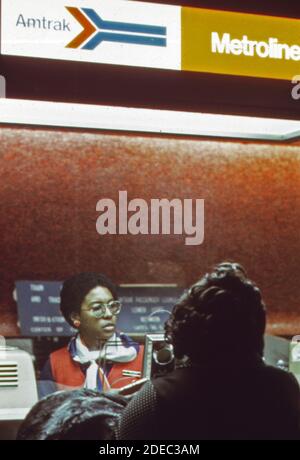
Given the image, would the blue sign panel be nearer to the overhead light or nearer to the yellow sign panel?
the overhead light

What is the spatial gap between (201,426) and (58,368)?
1.27 metres

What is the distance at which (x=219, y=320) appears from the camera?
79.7 inches

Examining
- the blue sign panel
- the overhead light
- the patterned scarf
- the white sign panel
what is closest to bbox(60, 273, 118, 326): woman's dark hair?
Result: the blue sign panel

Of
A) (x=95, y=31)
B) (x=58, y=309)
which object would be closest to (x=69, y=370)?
(x=58, y=309)

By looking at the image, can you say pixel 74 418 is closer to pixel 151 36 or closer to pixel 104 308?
pixel 104 308

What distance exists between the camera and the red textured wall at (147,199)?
132 inches

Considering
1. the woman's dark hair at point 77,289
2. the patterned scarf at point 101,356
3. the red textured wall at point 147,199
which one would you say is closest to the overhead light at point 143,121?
the red textured wall at point 147,199

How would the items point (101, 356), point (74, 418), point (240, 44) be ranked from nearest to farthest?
point (74, 418), point (240, 44), point (101, 356)

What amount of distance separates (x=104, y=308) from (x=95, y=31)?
122 cm

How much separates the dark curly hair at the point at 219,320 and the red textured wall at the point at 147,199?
1406 mm

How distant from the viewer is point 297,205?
3818mm

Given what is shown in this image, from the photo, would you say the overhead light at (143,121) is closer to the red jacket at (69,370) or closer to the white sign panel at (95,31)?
the white sign panel at (95,31)
